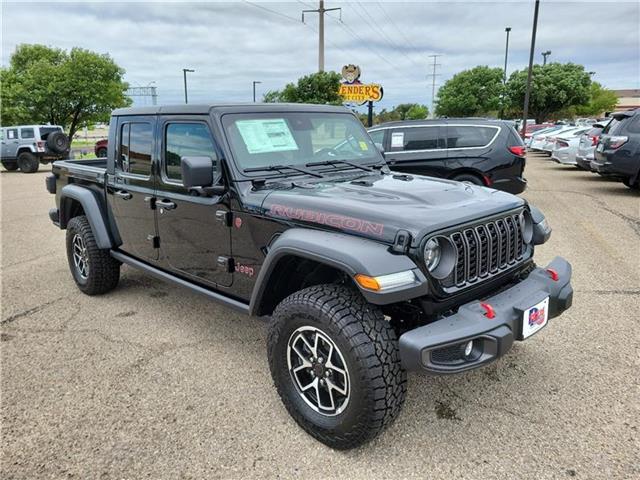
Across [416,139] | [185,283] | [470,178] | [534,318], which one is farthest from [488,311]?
[416,139]

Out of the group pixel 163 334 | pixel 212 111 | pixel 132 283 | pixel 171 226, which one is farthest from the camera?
pixel 132 283

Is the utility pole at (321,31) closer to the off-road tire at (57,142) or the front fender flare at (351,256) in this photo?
the off-road tire at (57,142)

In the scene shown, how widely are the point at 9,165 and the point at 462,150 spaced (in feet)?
59.6

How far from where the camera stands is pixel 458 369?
2311mm

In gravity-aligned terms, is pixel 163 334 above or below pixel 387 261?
below

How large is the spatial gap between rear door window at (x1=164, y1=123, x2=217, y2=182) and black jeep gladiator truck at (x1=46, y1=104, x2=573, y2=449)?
0.05 ft

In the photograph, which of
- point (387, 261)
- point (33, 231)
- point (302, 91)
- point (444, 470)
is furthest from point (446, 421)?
point (302, 91)

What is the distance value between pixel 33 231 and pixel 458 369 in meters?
7.95

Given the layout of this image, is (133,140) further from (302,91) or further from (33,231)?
(302,91)

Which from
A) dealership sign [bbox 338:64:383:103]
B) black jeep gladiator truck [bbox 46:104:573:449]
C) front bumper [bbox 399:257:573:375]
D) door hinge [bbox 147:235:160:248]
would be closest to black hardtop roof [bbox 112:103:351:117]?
black jeep gladiator truck [bbox 46:104:573:449]

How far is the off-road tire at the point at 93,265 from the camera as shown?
460 cm

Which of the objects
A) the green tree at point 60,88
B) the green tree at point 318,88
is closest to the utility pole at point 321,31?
the green tree at point 318,88

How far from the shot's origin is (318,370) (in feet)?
8.45

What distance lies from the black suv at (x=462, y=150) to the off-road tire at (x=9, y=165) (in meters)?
16.5
